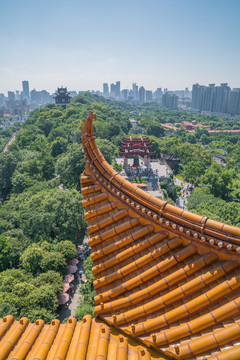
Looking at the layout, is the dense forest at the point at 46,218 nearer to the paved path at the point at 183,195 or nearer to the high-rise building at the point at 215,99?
the paved path at the point at 183,195

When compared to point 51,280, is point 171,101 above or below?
above

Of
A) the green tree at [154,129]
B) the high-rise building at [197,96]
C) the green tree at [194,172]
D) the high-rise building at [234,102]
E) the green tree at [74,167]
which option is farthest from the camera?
the high-rise building at [197,96]

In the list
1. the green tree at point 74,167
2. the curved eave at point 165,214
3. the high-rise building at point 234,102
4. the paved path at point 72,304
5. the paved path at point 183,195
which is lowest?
the paved path at point 72,304

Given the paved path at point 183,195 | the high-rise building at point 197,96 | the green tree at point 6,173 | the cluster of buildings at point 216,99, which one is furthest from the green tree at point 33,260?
the high-rise building at point 197,96

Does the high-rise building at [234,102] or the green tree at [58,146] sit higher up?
the high-rise building at [234,102]

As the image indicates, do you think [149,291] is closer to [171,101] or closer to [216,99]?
[216,99]

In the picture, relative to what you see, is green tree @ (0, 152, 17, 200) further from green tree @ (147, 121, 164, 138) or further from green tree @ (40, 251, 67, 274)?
green tree @ (147, 121, 164, 138)

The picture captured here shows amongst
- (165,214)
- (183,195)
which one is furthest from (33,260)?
(183,195)
